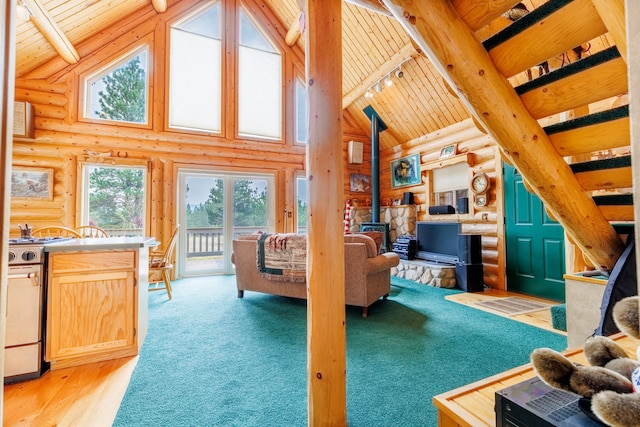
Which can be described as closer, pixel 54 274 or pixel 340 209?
pixel 340 209

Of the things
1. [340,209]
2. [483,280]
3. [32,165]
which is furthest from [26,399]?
[483,280]

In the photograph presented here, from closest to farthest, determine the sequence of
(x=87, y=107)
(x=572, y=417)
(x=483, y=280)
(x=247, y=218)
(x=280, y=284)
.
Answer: (x=572, y=417), (x=280, y=284), (x=483, y=280), (x=87, y=107), (x=247, y=218)

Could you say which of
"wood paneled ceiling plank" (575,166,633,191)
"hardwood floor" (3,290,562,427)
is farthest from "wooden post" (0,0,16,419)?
"wood paneled ceiling plank" (575,166,633,191)

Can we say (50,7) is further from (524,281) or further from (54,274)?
(524,281)

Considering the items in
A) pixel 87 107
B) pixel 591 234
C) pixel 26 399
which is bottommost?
pixel 26 399

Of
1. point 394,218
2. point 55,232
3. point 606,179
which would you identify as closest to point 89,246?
point 606,179

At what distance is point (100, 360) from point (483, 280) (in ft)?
16.0

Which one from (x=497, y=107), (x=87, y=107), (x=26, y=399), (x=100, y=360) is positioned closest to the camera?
(x=497, y=107)

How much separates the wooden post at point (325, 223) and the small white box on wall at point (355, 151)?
5.37 meters

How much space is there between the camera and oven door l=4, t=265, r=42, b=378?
1912 millimetres

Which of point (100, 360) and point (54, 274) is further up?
point (54, 274)

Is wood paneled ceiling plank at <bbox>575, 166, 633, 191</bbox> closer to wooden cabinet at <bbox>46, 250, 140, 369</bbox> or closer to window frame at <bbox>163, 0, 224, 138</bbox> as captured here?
wooden cabinet at <bbox>46, 250, 140, 369</bbox>

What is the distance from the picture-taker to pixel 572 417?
63 centimetres

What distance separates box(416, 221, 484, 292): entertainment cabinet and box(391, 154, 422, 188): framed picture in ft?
3.68
